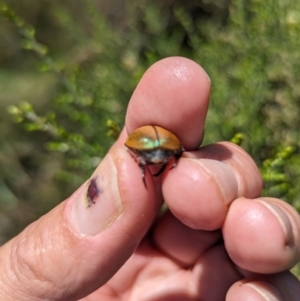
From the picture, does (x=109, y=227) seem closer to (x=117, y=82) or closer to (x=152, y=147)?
(x=152, y=147)

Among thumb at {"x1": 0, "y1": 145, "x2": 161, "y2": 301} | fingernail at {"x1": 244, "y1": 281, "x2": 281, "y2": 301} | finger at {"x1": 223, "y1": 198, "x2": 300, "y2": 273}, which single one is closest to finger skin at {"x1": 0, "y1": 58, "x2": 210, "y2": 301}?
thumb at {"x1": 0, "y1": 145, "x2": 161, "y2": 301}

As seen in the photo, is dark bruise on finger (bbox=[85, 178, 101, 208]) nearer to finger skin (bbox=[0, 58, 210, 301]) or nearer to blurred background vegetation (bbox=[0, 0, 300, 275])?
finger skin (bbox=[0, 58, 210, 301])

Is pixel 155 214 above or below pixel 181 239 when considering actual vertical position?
above

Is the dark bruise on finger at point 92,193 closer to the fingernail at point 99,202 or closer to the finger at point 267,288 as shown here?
the fingernail at point 99,202

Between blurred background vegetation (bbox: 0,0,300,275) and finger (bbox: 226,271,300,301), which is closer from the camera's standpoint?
finger (bbox: 226,271,300,301)

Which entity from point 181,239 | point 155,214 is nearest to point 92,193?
point 155,214

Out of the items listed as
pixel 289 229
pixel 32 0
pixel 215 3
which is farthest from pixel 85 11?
pixel 289 229
